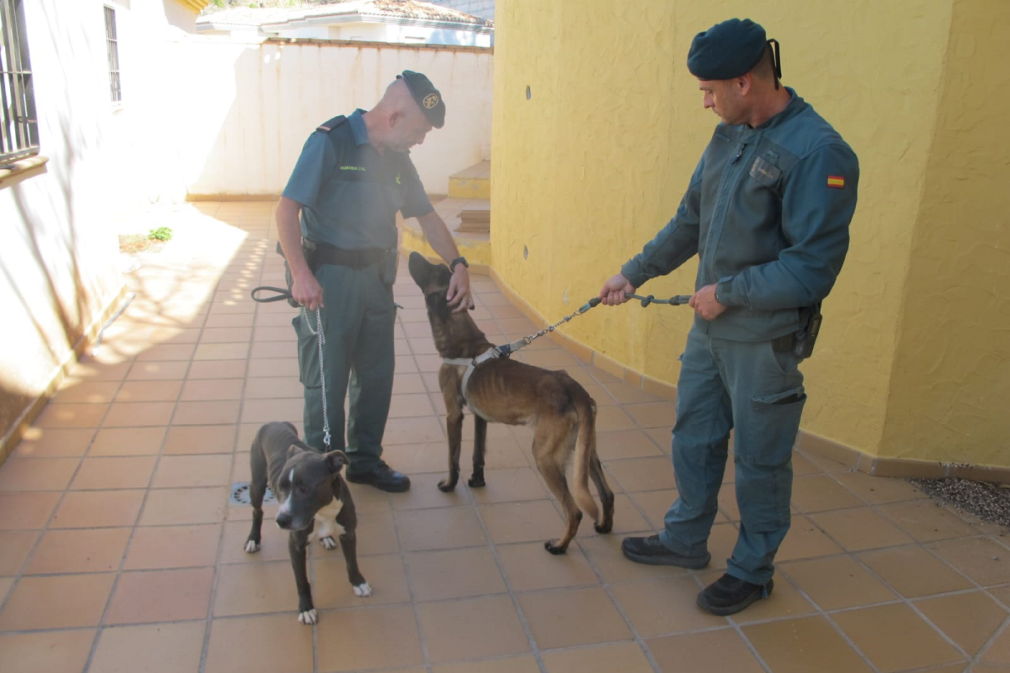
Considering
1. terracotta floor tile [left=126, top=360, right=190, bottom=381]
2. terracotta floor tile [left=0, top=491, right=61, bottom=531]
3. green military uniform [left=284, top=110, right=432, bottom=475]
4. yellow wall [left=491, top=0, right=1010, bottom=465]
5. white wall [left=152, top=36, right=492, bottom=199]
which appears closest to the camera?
green military uniform [left=284, top=110, right=432, bottom=475]

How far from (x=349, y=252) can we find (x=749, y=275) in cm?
174

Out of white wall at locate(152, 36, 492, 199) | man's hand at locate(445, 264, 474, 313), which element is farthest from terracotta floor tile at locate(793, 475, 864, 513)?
white wall at locate(152, 36, 492, 199)

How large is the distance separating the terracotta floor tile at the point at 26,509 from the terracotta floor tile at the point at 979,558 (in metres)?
4.01

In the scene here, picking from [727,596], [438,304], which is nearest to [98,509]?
[438,304]

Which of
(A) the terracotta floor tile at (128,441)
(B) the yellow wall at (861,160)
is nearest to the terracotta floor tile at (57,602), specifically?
(A) the terracotta floor tile at (128,441)

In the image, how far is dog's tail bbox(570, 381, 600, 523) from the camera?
3.13 meters

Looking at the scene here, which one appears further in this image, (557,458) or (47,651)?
(557,458)

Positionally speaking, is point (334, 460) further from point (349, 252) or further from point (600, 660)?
point (600, 660)

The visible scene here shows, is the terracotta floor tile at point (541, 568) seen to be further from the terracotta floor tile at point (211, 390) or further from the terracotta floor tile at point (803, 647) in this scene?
the terracotta floor tile at point (211, 390)

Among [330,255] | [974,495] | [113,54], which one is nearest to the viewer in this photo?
[330,255]

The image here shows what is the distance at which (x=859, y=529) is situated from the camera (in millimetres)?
3617

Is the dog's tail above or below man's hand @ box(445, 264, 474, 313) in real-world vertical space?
below

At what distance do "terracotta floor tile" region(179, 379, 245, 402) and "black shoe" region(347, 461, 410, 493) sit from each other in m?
1.48

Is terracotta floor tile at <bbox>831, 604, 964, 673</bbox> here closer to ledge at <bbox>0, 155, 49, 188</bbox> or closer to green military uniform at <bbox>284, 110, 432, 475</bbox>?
green military uniform at <bbox>284, 110, 432, 475</bbox>
